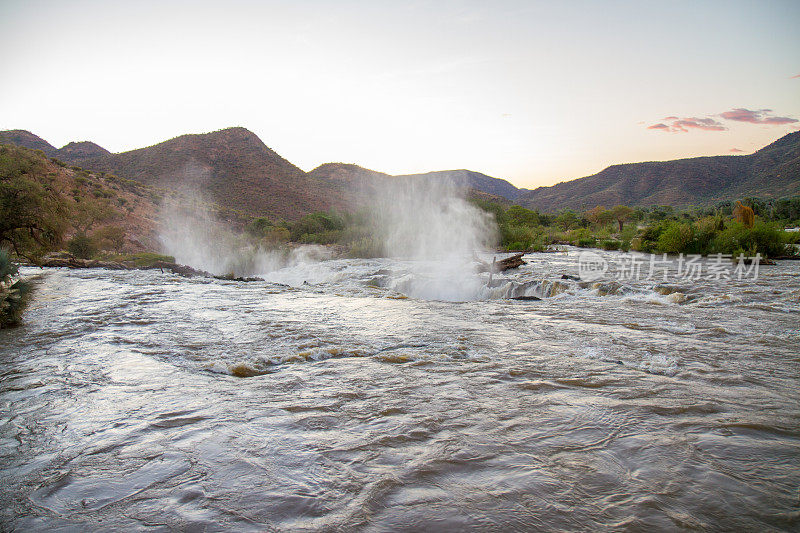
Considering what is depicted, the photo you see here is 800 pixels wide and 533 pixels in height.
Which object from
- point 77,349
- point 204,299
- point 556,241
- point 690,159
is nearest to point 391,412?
point 77,349

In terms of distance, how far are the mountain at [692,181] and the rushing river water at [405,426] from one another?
2572 inches

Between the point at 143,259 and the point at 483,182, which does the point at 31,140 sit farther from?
the point at 483,182

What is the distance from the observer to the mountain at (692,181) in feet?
188

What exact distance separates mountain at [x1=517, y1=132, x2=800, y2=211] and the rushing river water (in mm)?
65331

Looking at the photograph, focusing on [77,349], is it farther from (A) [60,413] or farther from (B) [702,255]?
(B) [702,255]

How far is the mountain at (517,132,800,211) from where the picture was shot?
57281 mm

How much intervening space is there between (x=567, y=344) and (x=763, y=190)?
71322 millimetres

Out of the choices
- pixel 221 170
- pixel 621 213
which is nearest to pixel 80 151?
pixel 221 170

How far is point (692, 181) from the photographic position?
68.2 meters

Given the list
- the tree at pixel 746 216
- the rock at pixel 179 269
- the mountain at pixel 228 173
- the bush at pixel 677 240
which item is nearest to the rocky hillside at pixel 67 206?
the rock at pixel 179 269

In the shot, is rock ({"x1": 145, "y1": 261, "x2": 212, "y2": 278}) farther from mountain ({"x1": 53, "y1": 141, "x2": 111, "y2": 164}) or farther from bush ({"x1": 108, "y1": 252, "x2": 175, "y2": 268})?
mountain ({"x1": 53, "y1": 141, "x2": 111, "y2": 164})

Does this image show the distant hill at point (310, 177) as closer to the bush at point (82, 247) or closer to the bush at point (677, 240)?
the bush at point (82, 247)

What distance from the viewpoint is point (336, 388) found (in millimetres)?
3629

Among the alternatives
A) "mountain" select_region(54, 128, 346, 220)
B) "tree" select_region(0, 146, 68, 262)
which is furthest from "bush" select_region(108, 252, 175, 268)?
"mountain" select_region(54, 128, 346, 220)
